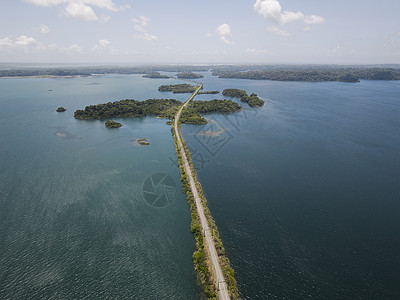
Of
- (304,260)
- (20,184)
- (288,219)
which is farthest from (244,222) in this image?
(20,184)

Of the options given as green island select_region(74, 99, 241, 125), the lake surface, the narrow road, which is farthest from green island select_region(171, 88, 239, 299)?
green island select_region(74, 99, 241, 125)

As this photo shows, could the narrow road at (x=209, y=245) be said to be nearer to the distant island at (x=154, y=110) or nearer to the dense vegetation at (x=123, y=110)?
the distant island at (x=154, y=110)

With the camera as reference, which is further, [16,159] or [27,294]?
[16,159]

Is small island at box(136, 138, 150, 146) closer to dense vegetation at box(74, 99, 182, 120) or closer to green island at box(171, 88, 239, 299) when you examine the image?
green island at box(171, 88, 239, 299)

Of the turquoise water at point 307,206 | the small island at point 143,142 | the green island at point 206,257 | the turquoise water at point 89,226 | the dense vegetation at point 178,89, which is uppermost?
the green island at point 206,257

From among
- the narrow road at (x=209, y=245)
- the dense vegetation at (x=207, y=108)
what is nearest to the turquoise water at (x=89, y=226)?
the narrow road at (x=209, y=245)

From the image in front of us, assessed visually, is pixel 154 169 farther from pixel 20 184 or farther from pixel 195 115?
pixel 195 115
